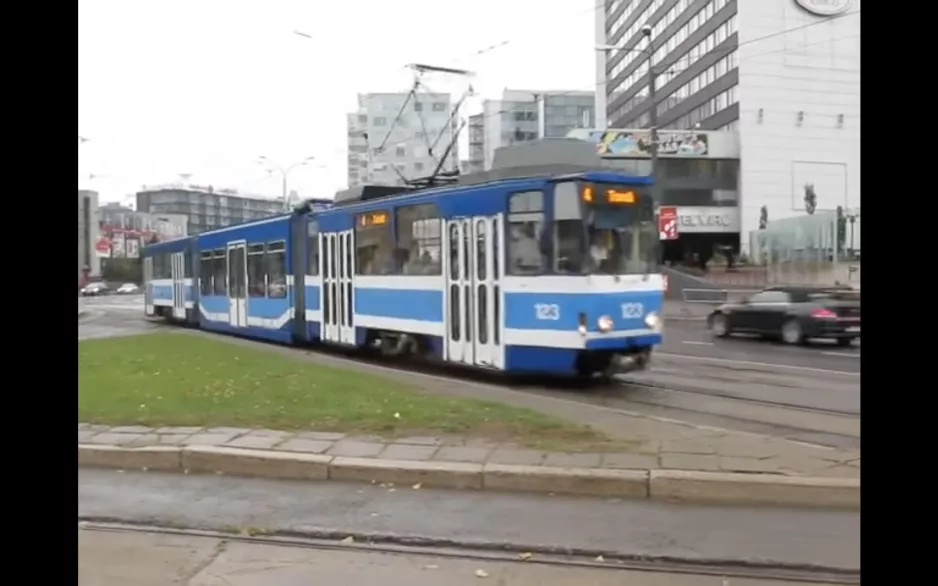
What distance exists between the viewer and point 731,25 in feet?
66.0

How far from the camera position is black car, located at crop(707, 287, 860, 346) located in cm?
2039

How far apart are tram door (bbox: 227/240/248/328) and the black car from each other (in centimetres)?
1258

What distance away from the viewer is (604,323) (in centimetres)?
1193

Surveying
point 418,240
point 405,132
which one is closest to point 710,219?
point 405,132

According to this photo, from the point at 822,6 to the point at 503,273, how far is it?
1072 centimetres

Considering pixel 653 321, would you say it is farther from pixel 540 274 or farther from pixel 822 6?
pixel 822 6

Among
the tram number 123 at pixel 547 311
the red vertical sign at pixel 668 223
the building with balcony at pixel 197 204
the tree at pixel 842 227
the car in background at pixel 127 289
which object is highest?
the building with balcony at pixel 197 204

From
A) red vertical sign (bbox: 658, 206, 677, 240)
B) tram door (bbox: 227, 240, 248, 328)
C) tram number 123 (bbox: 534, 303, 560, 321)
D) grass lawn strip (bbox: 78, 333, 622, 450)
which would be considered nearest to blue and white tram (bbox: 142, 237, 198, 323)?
tram door (bbox: 227, 240, 248, 328)

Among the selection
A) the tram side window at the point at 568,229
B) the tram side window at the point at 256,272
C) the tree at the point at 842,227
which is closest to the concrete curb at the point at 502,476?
the tram side window at the point at 568,229

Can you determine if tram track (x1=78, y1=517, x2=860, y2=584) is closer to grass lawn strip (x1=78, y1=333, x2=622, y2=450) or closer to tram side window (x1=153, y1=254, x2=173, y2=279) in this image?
grass lawn strip (x1=78, y1=333, x2=622, y2=450)

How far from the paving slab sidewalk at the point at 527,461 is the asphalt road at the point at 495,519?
0.16 metres

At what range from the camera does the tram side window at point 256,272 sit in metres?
21.1

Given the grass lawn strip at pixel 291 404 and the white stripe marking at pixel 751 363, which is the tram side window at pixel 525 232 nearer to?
the grass lawn strip at pixel 291 404
